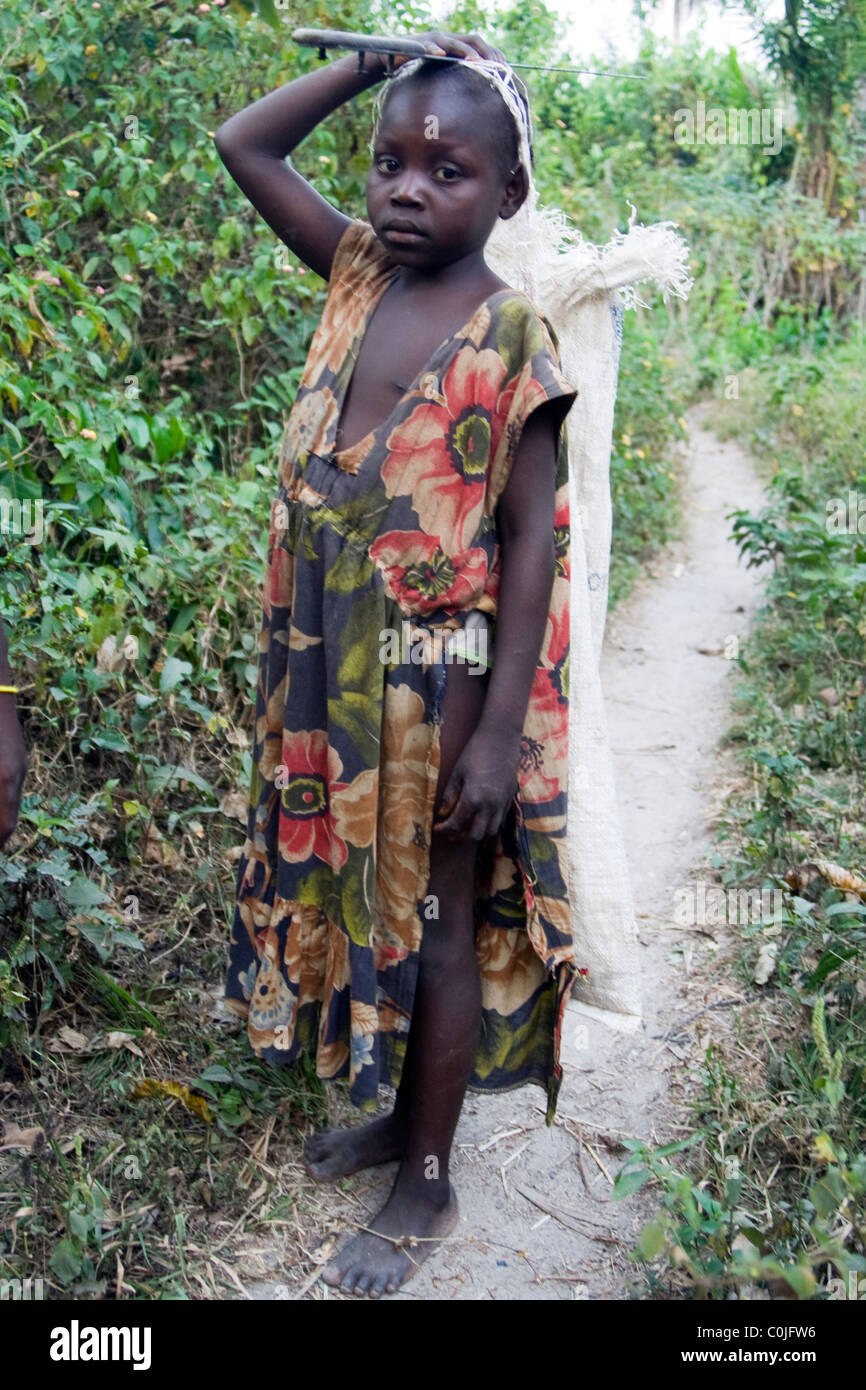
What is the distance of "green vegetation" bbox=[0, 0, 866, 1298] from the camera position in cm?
181

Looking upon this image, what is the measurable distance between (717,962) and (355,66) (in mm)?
1922

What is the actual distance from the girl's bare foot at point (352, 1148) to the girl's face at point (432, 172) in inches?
55.6

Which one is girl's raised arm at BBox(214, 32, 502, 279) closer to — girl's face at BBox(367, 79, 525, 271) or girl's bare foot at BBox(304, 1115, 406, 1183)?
girl's face at BBox(367, 79, 525, 271)

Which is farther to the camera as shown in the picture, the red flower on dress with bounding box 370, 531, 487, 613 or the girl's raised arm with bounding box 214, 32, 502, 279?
the girl's raised arm with bounding box 214, 32, 502, 279

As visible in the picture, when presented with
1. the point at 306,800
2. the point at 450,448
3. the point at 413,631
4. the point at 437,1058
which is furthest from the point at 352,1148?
the point at 450,448

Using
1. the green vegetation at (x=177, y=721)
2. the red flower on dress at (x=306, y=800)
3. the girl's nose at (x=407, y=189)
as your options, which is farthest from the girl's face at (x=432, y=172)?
the red flower on dress at (x=306, y=800)

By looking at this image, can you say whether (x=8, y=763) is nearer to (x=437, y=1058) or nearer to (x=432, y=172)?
(x=437, y=1058)

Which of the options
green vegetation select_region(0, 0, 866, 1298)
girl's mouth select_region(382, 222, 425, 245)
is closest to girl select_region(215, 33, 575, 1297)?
girl's mouth select_region(382, 222, 425, 245)

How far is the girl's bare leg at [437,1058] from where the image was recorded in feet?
5.62

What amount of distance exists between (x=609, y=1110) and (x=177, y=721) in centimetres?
120

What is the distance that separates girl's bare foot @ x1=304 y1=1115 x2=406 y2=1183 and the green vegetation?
0.05 m

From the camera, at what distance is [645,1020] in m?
2.51
